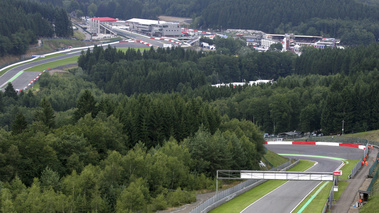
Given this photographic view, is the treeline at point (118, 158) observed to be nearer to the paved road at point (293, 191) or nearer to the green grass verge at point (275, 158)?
the green grass verge at point (275, 158)

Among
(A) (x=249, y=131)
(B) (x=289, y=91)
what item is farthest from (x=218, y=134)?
(B) (x=289, y=91)

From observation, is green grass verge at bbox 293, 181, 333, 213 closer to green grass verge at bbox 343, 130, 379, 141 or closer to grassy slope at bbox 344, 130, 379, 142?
grassy slope at bbox 344, 130, 379, 142

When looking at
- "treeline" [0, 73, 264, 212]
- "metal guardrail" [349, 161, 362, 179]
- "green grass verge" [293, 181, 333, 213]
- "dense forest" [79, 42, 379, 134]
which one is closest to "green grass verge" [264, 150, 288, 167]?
"treeline" [0, 73, 264, 212]

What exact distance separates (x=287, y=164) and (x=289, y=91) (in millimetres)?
57434

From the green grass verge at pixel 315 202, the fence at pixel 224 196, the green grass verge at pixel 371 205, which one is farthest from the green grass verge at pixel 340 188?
the fence at pixel 224 196

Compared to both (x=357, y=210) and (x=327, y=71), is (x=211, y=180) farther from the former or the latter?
(x=327, y=71)

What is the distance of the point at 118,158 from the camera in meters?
67.9

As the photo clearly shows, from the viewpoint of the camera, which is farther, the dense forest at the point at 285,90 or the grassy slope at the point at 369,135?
the dense forest at the point at 285,90

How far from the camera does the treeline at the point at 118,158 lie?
191 ft

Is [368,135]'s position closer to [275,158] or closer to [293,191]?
[275,158]

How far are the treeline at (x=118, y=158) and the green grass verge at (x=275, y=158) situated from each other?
5.02m

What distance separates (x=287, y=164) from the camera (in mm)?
87562

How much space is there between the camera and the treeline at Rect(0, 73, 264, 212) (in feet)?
191

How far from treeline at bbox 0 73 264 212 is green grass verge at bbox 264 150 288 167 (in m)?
5.02
